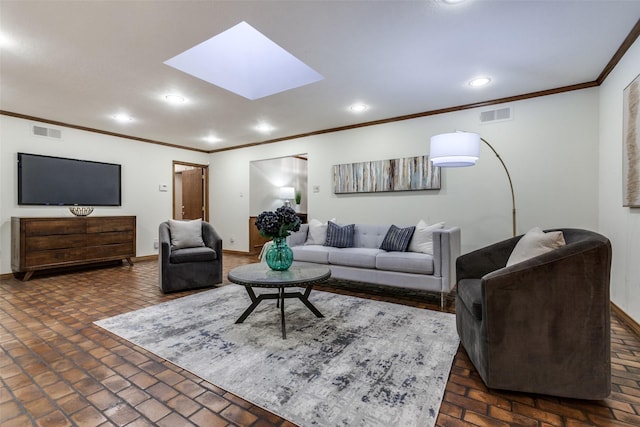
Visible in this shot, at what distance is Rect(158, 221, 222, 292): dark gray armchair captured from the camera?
11.5 ft

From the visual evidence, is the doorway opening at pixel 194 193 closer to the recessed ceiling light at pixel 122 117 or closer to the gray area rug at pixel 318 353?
the recessed ceiling light at pixel 122 117

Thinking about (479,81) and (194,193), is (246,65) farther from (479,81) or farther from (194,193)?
(194,193)

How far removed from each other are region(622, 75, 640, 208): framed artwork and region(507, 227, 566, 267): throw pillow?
114 centimetres

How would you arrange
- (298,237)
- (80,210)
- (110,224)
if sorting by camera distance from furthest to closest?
(110,224), (80,210), (298,237)

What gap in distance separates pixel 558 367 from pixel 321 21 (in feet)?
8.45

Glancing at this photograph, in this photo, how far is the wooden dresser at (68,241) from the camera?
4102 mm

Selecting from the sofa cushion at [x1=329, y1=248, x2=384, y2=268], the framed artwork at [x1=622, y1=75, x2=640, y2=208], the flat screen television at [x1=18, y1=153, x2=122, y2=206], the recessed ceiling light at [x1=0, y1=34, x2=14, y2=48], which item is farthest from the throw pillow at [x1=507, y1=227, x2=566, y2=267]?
the flat screen television at [x1=18, y1=153, x2=122, y2=206]

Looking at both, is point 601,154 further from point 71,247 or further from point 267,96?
point 71,247

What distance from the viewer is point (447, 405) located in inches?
59.1

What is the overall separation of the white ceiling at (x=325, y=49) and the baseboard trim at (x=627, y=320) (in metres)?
2.29

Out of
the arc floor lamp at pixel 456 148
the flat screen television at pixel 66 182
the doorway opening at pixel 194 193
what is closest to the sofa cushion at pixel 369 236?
the arc floor lamp at pixel 456 148

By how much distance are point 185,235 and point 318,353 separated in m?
2.66

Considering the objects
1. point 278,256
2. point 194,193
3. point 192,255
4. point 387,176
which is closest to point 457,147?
point 387,176

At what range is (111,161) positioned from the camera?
5410mm
